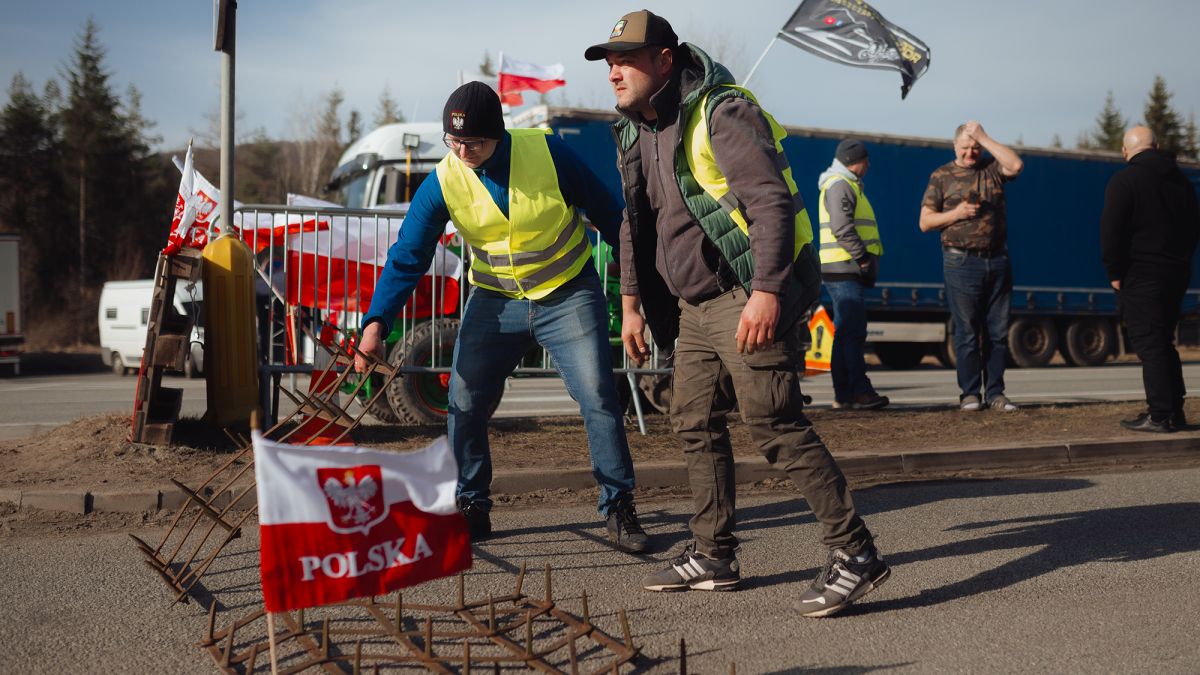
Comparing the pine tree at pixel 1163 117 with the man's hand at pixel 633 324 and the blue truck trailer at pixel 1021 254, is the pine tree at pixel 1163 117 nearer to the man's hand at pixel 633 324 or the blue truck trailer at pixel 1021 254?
the blue truck trailer at pixel 1021 254

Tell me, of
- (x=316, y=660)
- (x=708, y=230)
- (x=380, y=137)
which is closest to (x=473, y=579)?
(x=316, y=660)

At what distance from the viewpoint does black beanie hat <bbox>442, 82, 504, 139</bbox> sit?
4473 millimetres

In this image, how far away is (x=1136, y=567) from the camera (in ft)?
14.3

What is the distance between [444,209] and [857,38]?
986cm

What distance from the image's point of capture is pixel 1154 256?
755cm

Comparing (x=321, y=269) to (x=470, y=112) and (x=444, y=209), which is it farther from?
(x=470, y=112)

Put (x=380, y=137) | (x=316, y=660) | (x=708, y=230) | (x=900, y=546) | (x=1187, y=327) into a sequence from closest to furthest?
(x=316, y=660) → (x=708, y=230) → (x=900, y=546) → (x=380, y=137) → (x=1187, y=327)

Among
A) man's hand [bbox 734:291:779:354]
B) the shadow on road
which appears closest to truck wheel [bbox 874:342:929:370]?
the shadow on road

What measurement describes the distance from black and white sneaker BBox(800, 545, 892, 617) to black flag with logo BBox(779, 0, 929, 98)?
34.5 feet

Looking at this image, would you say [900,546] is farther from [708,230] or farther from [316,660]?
[316,660]

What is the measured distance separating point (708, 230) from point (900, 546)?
1.82 metres

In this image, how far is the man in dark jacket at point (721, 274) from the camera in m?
3.69

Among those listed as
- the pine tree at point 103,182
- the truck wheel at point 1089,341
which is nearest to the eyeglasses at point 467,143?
the truck wheel at point 1089,341

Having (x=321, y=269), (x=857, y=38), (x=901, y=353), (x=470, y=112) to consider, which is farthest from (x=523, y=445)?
(x=901, y=353)
